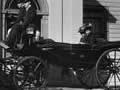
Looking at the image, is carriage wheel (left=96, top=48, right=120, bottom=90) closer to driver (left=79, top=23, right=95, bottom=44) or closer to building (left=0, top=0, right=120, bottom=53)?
driver (left=79, top=23, right=95, bottom=44)

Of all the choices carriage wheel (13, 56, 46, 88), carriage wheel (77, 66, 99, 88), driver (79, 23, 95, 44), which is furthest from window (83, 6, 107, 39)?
carriage wheel (13, 56, 46, 88)

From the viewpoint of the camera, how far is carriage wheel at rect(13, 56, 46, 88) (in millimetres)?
8898

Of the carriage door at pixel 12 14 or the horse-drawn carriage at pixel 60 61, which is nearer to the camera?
the horse-drawn carriage at pixel 60 61

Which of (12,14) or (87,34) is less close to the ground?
(12,14)

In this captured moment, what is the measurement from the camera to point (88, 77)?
960 cm

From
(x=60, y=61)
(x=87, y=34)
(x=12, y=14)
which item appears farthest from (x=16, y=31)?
(x=12, y=14)

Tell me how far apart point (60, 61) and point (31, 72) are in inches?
29.2

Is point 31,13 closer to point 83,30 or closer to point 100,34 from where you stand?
point 83,30

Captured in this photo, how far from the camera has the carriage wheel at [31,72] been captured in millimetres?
8898

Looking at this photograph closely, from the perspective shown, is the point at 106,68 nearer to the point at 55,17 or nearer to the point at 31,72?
the point at 31,72

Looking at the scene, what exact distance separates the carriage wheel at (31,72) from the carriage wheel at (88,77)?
95 cm

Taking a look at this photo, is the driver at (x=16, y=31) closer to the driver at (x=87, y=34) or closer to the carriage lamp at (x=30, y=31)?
the carriage lamp at (x=30, y=31)

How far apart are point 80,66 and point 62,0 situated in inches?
142

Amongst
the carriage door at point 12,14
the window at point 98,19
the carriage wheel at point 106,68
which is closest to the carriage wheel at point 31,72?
the carriage wheel at point 106,68
